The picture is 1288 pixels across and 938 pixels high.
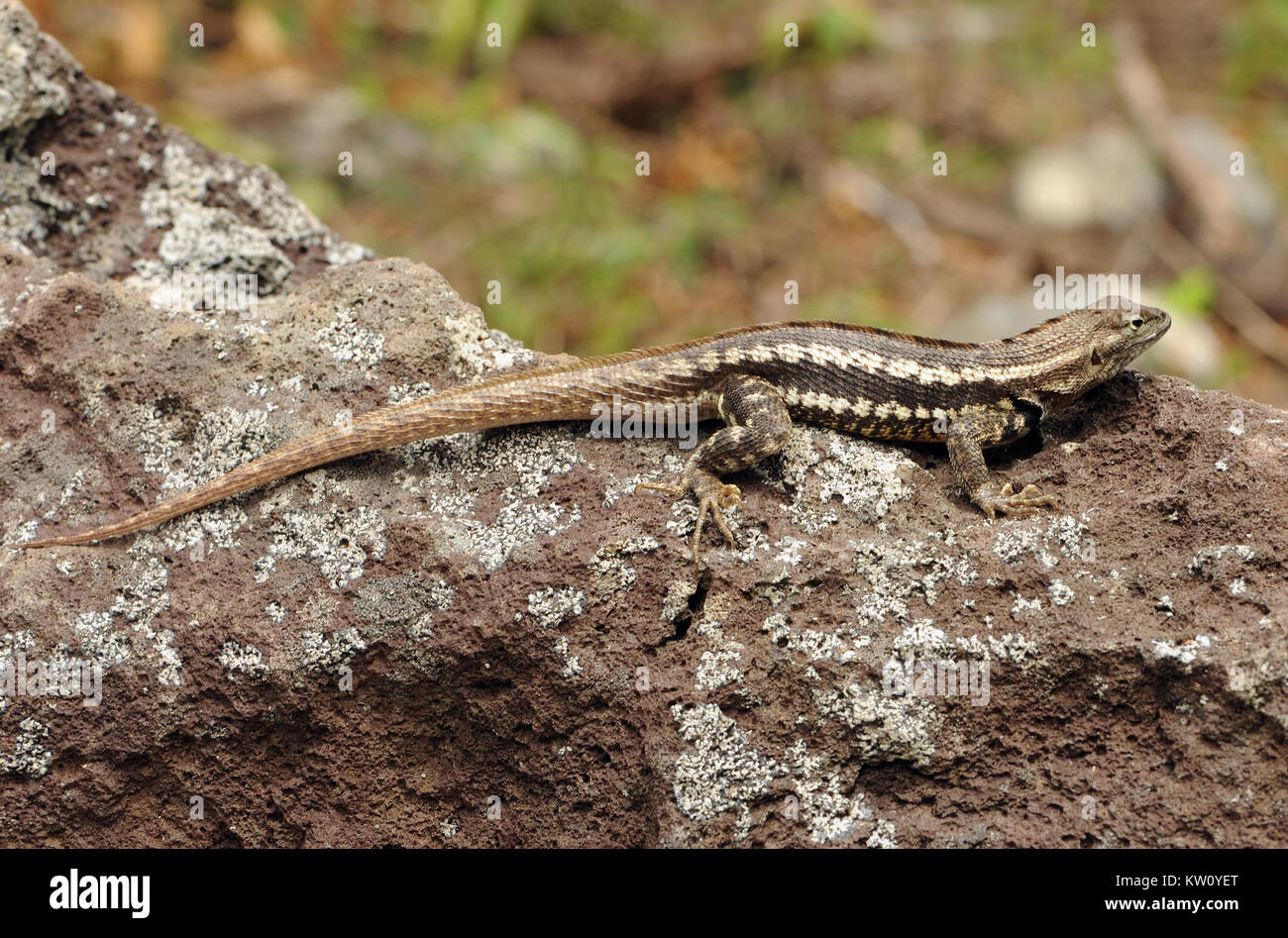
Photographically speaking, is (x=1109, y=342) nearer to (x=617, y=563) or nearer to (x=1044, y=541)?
(x=1044, y=541)

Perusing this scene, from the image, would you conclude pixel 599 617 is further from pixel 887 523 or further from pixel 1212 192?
pixel 1212 192

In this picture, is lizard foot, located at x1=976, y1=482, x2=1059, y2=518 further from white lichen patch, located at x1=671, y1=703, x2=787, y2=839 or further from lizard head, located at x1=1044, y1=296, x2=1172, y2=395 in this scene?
white lichen patch, located at x1=671, y1=703, x2=787, y2=839

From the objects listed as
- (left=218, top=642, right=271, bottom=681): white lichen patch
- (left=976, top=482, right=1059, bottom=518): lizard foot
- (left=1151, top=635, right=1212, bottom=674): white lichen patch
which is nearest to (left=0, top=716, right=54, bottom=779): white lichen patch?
(left=218, top=642, right=271, bottom=681): white lichen patch

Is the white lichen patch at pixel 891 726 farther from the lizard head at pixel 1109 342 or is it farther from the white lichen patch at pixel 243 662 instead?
the white lichen patch at pixel 243 662

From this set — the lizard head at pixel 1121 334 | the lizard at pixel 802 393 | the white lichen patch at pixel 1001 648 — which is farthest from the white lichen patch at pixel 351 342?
the lizard head at pixel 1121 334

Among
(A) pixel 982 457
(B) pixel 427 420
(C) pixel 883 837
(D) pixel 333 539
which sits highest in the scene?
(B) pixel 427 420

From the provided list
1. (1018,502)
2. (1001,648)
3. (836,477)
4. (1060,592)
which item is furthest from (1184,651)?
(836,477)

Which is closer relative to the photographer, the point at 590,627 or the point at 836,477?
the point at 590,627
